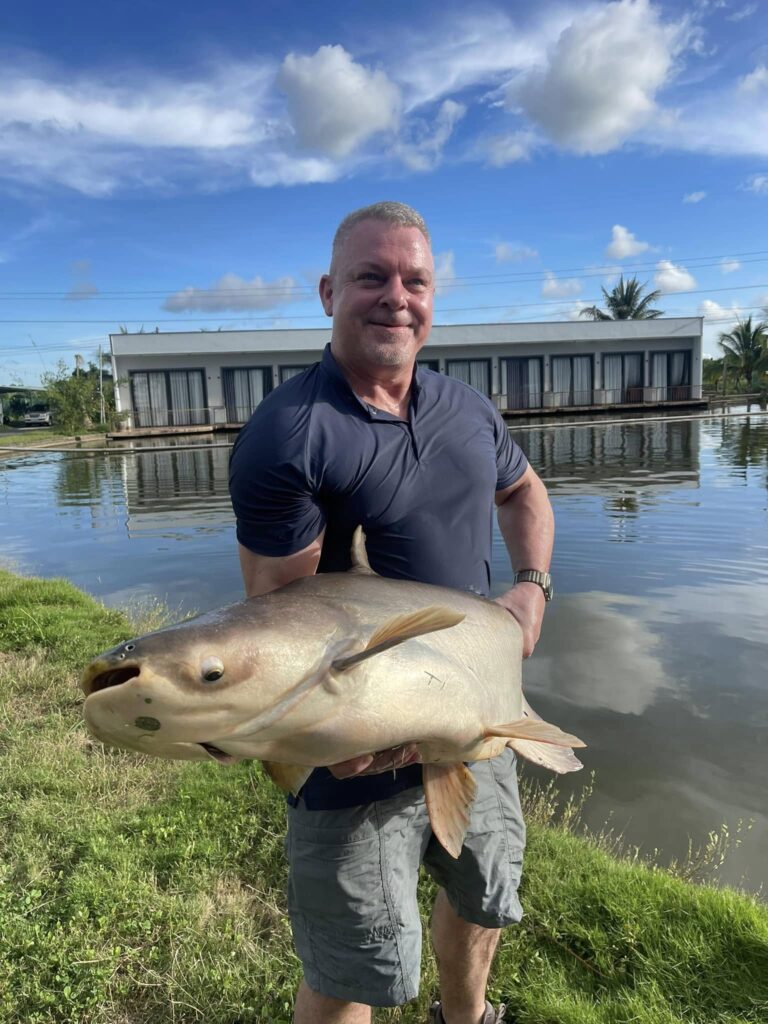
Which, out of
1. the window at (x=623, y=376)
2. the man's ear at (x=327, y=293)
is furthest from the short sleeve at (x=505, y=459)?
the window at (x=623, y=376)

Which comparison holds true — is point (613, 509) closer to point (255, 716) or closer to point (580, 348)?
point (255, 716)

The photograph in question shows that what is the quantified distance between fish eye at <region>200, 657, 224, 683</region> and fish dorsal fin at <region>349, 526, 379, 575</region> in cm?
63

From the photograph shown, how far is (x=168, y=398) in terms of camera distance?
37.0 metres

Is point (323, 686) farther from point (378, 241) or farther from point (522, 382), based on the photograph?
point (522, 382)

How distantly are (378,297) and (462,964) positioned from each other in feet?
7.51

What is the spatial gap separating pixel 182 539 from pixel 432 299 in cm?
1034

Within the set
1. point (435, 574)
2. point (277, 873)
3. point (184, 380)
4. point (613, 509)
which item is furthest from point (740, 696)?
point (184, 380)

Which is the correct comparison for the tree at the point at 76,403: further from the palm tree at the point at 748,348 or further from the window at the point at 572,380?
the palm tree at the point at 748,348

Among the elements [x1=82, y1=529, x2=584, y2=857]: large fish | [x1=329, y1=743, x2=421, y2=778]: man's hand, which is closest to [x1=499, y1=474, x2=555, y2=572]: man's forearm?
[x1=82, y1=529, x2=584, y2=857]: large fish

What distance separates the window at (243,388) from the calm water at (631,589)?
58.2 feet

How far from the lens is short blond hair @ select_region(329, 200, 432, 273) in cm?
235

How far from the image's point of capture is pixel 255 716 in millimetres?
1421

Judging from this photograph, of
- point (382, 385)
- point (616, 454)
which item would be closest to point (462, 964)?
point (382, 385)

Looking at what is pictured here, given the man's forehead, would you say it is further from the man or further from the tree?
the tree
